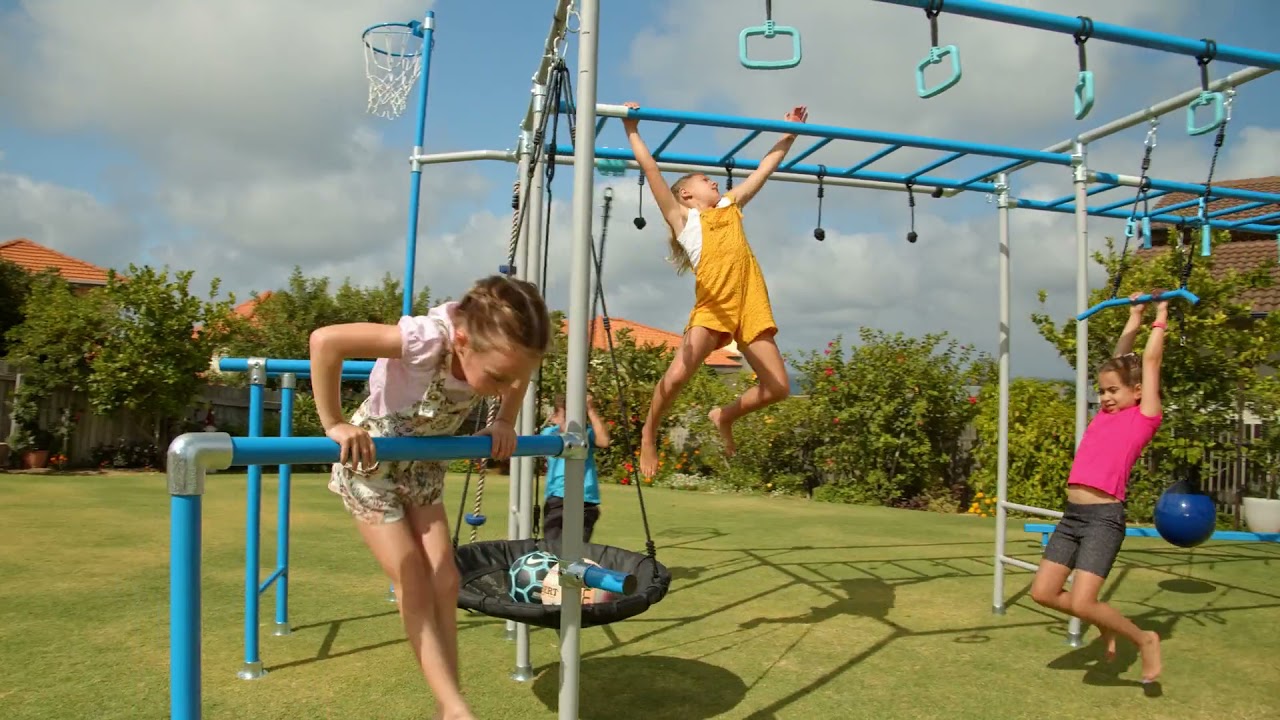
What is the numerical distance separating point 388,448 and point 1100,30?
10.1 feet

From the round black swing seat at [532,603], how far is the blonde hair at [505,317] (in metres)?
0.73

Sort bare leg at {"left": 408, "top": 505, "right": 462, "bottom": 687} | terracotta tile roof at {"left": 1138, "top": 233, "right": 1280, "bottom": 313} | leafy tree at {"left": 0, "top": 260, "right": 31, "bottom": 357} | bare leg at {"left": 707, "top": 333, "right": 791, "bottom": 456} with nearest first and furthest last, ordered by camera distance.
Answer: bare leg at {"left": 408, "top": 505, "right": 462, "bottom": 687} → bare leg at {"left": 707, "top": 333, "right": 791, "bottom": 456} → terracotta tile roof at {"left": 1138, "top": 233, "right": 1280, "bottom": 313} → leafy tree at {"left": 0, "top": 260, "right": 31, "bottom": 357}

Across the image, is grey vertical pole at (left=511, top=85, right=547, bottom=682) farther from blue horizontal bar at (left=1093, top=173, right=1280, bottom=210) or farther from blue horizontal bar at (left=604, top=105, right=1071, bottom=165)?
blue horizontal bar at (left=1093, top=173, right=1280, bottom=210)

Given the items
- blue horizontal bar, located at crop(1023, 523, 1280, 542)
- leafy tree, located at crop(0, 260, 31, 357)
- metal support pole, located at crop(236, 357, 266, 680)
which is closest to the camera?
metal support pole, located at crop(236, 357, 266, 680)

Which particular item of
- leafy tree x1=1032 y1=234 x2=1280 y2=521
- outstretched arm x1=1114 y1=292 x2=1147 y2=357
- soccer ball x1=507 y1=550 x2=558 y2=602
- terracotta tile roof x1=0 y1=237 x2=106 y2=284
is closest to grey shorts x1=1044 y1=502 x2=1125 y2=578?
outstretched arm x1=1114 y1=292 x2=1147 y2=357

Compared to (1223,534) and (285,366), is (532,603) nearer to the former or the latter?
(285,366)

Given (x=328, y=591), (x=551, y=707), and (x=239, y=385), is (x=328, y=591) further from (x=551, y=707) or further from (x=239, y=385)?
(x=239, y=385)

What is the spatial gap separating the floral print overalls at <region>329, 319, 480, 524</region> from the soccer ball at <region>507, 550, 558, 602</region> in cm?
93

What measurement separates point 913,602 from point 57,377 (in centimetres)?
1104

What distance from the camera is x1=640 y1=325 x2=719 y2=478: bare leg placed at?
11.5ft

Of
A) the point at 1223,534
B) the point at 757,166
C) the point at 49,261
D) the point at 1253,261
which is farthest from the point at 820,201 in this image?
the point at 49,261

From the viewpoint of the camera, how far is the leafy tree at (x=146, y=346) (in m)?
10.9

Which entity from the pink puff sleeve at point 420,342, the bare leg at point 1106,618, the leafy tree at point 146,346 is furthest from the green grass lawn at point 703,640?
the leafy tree at point 146,346

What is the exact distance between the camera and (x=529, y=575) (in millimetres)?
3018
